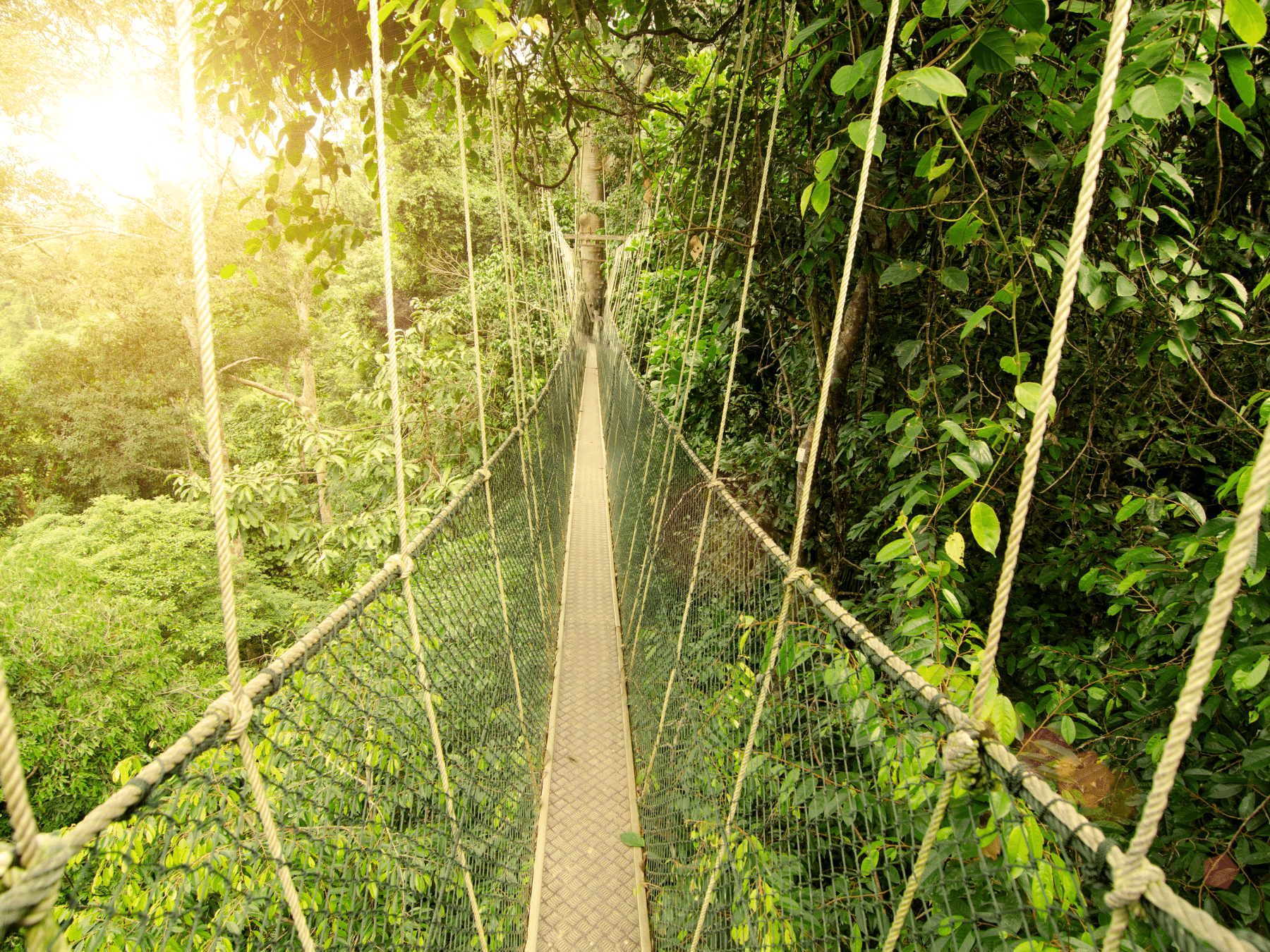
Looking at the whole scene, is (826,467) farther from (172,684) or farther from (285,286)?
(285,286)

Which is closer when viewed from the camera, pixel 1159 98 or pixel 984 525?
Result: pixel 1159 98

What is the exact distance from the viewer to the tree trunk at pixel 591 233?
9.69 metres

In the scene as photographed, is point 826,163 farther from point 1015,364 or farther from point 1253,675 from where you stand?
point 1253,675

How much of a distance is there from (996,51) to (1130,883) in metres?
0.97

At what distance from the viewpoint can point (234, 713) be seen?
66cm

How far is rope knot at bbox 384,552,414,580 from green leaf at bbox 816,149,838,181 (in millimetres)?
869

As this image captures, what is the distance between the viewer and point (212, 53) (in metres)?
1.42

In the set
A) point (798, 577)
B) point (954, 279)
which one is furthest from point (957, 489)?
point (954, 279)

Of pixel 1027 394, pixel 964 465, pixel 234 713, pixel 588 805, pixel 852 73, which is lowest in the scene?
pixel 588 805

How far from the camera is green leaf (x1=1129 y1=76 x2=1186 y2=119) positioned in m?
0.67

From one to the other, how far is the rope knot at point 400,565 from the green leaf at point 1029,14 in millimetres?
1137

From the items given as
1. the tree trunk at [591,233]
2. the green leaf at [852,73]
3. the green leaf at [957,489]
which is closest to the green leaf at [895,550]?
the green leaf at [957,489]

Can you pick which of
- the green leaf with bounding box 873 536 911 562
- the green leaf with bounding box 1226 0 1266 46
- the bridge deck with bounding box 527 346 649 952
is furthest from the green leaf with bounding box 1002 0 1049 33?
the bridge deck with bounding box 527 346 649 952

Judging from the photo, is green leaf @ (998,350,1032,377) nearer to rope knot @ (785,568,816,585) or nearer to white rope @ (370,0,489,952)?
rope knot @ (785,568,816,585)
